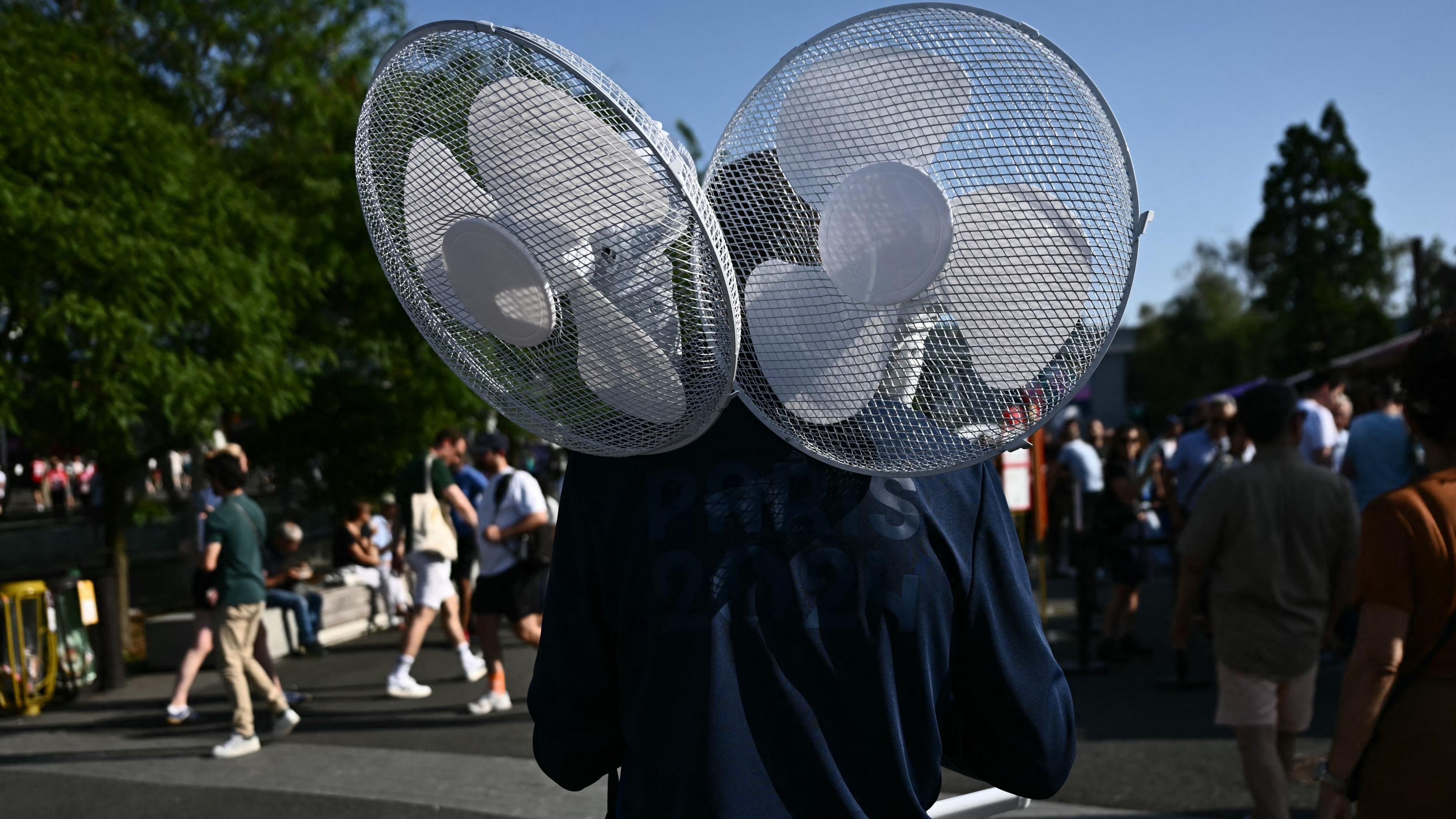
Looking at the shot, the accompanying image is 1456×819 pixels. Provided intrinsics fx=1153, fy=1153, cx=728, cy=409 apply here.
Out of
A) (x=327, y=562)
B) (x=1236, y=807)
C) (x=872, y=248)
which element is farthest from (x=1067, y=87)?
(x=327, y=562)

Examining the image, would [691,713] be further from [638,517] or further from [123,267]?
[123,267]

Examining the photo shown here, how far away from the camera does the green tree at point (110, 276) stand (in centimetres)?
827

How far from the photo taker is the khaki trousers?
6.54 m

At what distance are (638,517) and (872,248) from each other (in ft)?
1.73

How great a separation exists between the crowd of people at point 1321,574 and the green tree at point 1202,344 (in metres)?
41.7

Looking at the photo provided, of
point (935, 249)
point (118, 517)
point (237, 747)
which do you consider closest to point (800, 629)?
point (935, 249)

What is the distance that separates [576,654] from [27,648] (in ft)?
25.3

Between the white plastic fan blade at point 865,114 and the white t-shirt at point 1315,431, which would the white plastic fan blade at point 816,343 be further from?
the white t-shirt at point 1315,431

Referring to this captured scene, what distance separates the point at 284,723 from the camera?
698 centimetres

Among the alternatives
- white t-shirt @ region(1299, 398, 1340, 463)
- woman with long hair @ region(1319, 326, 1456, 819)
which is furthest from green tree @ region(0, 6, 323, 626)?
white t-shirt @ region(1299, 398, 1340, 463)

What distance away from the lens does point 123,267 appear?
27.9ft

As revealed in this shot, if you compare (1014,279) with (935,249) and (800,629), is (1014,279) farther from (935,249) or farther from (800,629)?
(800,629)

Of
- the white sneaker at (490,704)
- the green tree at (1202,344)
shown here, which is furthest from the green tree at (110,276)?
the green tree at (1202,344)

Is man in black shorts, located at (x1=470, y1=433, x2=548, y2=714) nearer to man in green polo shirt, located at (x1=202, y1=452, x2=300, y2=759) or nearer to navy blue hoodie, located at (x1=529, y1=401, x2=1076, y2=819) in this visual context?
man in green polo shirt, located at (x1=202, y1=452, x2=300, y2=759)
